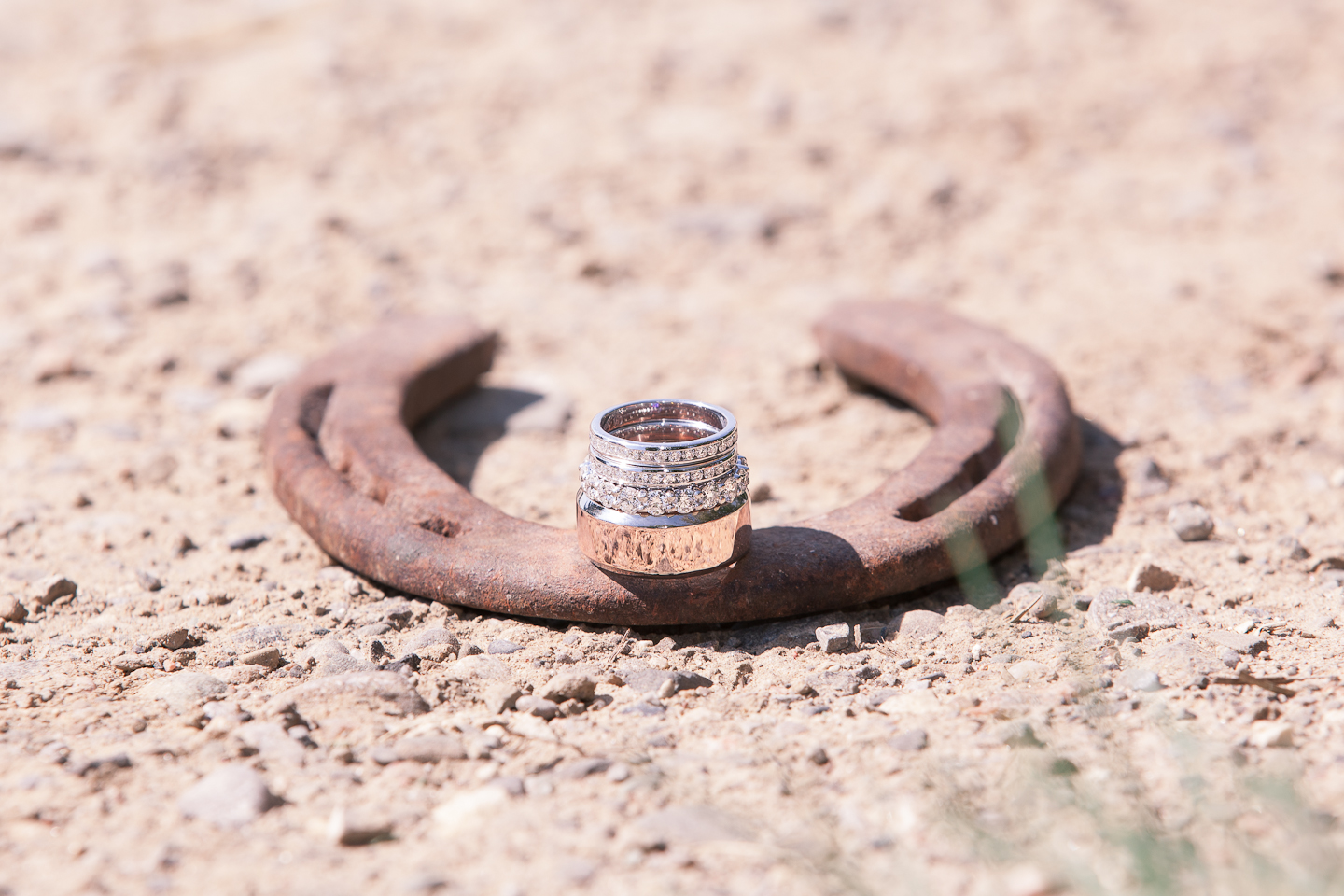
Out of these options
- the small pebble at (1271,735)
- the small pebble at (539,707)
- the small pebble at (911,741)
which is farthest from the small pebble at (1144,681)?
the small pebble at (539,707)


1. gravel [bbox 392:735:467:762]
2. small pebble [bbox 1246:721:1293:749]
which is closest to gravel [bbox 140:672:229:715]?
gravel [bbox 392:735:467:762]

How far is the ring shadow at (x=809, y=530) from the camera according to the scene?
99.3 inches

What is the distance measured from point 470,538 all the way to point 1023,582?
1.22 meters

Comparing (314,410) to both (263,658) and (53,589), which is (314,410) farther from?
(263,658)

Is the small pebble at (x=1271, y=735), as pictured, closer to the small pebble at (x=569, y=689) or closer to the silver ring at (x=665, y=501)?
the silver ring at (x=665, y=501)

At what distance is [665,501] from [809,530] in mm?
435

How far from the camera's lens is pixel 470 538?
2.64m

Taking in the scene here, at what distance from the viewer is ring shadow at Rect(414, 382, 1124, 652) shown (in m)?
2.52

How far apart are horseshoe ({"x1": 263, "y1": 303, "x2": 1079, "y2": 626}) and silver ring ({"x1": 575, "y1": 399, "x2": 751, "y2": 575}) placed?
3.4 inches

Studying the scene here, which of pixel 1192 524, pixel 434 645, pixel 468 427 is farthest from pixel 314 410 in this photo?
pixel 1192 524

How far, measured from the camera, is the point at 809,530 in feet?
8.57

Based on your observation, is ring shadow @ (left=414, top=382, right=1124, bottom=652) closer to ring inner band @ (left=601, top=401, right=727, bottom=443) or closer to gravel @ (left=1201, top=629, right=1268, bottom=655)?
ring inner band @ (left=601, top=401, right=727, bottom=443)

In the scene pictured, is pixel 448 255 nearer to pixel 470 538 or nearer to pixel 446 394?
pixel 446 394

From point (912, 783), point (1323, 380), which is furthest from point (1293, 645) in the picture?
point (1323, 380)
